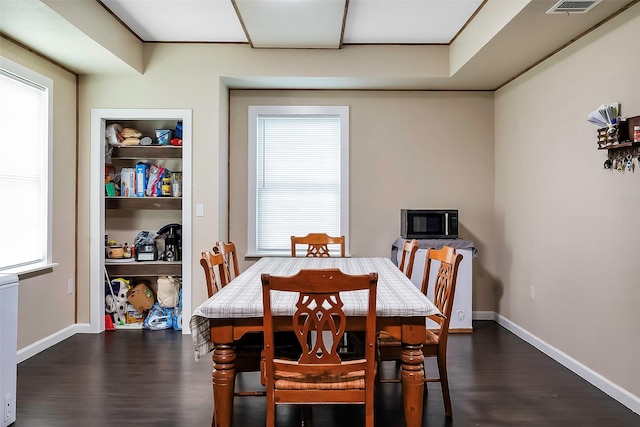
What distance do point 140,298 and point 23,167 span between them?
5.05ft

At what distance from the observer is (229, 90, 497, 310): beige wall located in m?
4.62

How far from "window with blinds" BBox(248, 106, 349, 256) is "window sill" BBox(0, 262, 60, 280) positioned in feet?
6.02

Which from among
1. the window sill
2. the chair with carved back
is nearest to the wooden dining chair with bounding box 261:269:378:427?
the chair with carved back

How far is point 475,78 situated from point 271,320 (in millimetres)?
3358

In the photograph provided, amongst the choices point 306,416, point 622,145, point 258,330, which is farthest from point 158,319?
point 622,145

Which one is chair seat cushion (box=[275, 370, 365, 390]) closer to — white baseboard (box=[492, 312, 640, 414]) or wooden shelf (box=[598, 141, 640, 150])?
white baseboard (box=[492, 312, 640, 414])

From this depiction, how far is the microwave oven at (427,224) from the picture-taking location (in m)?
4.23

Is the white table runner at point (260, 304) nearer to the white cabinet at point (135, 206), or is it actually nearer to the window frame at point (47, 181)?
the white cabinet at point (135, 206)

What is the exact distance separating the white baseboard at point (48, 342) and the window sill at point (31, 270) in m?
0.55

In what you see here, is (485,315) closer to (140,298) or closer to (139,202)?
(140,298)

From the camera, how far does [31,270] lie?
3383mm

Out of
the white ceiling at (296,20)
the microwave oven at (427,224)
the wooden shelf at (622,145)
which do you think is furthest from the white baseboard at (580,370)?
the white ceiling at (296,20)

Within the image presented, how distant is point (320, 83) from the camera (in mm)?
4359

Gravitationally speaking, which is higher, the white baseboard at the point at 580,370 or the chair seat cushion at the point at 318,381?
the chair seat cushion at the point at 318,381
